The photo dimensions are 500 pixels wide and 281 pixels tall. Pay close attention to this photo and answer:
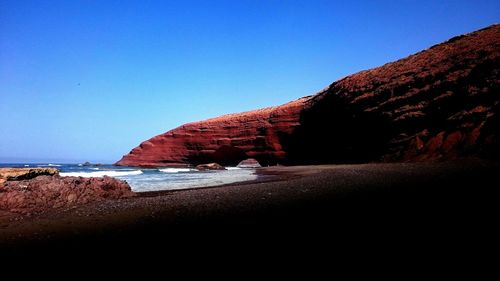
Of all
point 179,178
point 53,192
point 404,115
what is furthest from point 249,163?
point 53,192

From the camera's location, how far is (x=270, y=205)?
7172 mm

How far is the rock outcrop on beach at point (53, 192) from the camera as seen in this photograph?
8.40 meters

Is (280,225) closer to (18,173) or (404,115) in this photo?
(18,173)

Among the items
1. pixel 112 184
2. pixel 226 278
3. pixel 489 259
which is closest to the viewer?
pixel 489 259

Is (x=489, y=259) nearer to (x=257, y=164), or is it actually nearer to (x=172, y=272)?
(x=172, y=272)

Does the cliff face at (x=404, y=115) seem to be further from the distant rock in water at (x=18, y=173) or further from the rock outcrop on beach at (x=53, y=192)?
the distant rock in water at (x=18, y=173)

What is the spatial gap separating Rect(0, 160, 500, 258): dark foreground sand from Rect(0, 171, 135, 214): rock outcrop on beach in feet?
2.41

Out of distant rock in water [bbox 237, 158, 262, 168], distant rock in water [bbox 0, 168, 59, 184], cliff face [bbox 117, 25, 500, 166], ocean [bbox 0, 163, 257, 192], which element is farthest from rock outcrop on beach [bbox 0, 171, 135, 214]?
distant rock in water [bbox 237, 158, 262, 168]

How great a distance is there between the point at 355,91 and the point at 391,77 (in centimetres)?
470

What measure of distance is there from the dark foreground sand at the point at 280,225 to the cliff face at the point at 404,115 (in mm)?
11095

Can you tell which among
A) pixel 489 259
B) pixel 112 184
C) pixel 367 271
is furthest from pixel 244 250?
pixel 112 184

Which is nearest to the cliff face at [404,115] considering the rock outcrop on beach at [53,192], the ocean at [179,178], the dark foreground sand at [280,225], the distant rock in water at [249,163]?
the distant rock in water at [249,163]

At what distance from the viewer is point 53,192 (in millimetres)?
9266

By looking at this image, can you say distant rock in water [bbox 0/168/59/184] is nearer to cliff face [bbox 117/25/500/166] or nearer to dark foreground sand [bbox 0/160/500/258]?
dark foreground sand [bbox 0/160/500/258]
